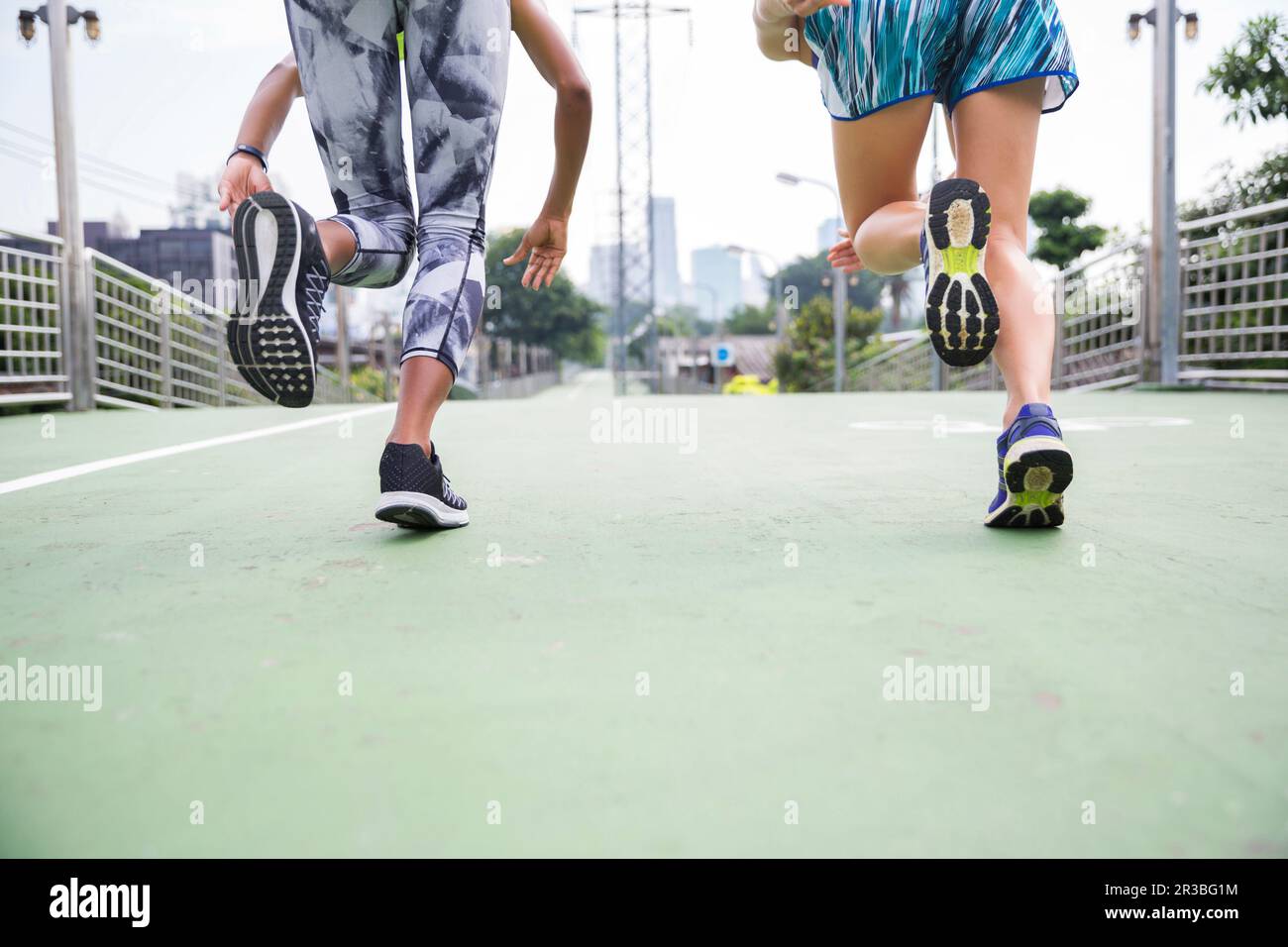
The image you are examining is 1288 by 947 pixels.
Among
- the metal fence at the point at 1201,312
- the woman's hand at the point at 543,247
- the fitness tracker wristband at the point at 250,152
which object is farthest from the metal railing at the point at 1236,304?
the fitness tracker wristband at the point at 250,152

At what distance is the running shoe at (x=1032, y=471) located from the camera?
1.71 meters

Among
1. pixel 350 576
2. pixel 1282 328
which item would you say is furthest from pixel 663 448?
pixel 1282 328

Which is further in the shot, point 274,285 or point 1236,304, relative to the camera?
point 1236,304

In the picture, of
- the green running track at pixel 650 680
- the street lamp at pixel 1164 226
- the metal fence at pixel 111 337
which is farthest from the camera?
the street lamp at pixel 1164 226

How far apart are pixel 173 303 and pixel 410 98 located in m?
8.11

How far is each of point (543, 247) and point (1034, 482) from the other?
126 centimetres

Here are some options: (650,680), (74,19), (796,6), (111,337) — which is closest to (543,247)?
(796,6)

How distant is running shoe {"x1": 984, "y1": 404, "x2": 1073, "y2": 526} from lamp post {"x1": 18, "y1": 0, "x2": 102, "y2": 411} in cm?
761

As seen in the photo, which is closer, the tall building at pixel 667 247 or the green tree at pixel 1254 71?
the green tree at pixel 1254 71

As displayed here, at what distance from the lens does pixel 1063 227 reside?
31.2 m

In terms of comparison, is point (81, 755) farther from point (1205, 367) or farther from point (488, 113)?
point (1205, 367)

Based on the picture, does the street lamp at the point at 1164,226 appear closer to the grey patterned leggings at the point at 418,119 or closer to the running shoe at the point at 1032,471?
the running shoe at the point at 1032,471

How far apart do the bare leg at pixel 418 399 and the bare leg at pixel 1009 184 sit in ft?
3.60

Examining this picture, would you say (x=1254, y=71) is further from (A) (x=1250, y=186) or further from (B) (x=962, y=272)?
(B) (x=962, y=272)
